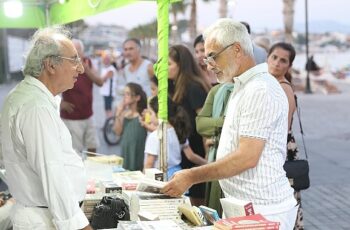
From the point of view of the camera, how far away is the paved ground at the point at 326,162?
19.7ft

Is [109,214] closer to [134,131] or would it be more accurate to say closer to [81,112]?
[134,131]

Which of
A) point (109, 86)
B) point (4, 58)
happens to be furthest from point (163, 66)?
point (4, 58)

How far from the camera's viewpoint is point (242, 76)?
251 cm

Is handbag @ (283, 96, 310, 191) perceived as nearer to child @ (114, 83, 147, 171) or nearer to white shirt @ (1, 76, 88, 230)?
white shirt @ (1, 76, 88, 230)

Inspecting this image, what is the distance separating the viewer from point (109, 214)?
267 centimetres

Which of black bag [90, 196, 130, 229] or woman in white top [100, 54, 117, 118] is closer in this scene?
black bag [90, 196, 130, 229]

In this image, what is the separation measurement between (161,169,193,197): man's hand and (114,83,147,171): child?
8.58 ft

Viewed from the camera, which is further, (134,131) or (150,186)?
(134,131)

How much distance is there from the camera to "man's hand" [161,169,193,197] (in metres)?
2.54

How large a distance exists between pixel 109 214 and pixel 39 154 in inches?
24.2

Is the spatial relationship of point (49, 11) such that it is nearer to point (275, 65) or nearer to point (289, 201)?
point (275, 65)

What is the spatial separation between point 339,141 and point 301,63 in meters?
19.7

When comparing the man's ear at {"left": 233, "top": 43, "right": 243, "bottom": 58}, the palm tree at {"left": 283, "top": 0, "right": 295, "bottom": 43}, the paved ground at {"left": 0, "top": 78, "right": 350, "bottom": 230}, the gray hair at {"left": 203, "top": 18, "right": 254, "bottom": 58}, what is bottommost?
the paved ground at {"left": 0, "top": 78, "right": 350, "bottom": 230}

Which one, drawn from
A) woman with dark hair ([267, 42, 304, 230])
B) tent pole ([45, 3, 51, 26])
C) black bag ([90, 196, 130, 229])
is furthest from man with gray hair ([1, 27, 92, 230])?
tent pole ([45, 3, 51, 26])
